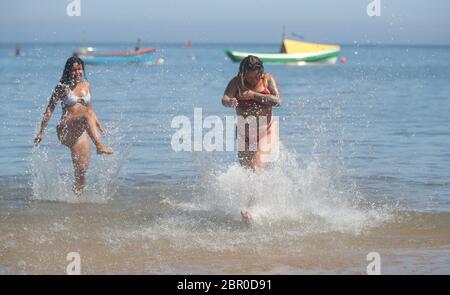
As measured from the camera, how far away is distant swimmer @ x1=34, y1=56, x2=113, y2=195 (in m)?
8.59

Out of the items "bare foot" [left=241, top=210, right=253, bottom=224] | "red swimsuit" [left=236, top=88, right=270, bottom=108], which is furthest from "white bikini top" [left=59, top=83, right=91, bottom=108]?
"bare foot" [left=241, top=210, right=253, bottom=224]

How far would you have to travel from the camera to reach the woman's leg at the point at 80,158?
8.79 meters

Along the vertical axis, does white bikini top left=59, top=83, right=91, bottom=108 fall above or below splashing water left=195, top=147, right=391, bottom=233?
above

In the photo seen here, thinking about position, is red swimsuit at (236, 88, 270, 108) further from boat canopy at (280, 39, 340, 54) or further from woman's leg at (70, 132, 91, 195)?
boat canopy at (280, 39, 340, 54)

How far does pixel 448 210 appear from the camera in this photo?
835 centimetres

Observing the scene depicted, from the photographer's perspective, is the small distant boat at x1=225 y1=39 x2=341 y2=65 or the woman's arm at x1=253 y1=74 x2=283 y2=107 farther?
the small distant boat at x1=225 y1=39 x2=341 y2=65

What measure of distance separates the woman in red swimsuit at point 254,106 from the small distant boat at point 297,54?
55.1 meters

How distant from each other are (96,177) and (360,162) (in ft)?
12.5

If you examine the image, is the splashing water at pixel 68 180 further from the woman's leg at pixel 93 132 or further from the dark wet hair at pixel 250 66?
the dark wet hair at pixel 250 66

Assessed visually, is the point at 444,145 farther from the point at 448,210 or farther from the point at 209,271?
the point at 209,271

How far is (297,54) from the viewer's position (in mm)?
64062

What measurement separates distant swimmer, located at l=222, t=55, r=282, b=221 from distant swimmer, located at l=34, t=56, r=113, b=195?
5.35 feet

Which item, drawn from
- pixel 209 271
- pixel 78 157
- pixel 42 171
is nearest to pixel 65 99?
pixel 78 157

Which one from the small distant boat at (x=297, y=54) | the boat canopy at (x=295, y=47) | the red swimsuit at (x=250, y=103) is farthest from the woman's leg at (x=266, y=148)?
the boat canopy at (x=295, y=47)
